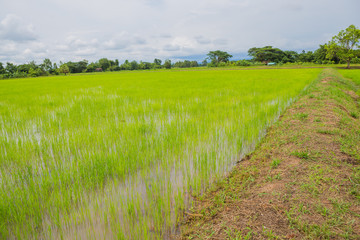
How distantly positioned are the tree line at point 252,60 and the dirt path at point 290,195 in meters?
35.0

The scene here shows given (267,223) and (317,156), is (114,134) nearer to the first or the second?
(267,223)

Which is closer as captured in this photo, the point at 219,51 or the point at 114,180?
the point at 114,180

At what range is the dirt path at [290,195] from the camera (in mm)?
1395

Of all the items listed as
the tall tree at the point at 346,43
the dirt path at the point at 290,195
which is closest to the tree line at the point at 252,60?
the tall tree at the point at 346,43

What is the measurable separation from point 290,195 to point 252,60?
67.6 metres

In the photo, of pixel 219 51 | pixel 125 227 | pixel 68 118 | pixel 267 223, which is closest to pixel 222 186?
pixel 267 223

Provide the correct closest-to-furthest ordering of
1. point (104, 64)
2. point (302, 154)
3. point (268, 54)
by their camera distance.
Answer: point (302, 154) < point (268, 54) < point (104, 64)

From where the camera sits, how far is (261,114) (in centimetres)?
453

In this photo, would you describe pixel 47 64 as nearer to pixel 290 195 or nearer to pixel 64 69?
pixel 64 69

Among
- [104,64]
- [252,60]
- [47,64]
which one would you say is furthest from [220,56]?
[47,64]

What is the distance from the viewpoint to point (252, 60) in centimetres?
6219

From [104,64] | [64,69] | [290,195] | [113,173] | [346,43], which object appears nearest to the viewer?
[290,195]

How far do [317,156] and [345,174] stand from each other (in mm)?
399

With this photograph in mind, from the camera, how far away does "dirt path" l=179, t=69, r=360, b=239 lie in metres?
1.39
